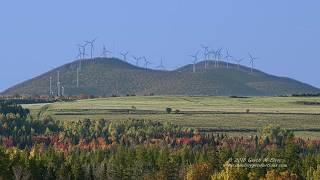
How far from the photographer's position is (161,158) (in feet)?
575

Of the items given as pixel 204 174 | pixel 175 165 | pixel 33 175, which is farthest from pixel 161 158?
pixel 33 175

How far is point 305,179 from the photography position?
155500 millimetres

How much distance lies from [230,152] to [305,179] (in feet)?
84.8

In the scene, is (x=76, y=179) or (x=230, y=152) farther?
(x=230, y=152)

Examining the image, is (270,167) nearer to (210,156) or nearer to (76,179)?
(210,156)

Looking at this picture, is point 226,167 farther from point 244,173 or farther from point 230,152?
point 230,152

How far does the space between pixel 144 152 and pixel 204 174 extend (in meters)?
26.0

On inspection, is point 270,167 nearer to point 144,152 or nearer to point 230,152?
Result: point 230,152

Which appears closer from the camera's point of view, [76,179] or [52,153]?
[76,179]

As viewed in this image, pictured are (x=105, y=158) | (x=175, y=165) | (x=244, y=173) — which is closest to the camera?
(x=244, y=173)

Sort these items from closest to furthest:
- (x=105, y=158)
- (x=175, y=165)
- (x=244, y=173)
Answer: (x=244, y=173) → (x=175, y=165) → (x=105, y=158)

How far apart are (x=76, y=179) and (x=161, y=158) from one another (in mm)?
24633

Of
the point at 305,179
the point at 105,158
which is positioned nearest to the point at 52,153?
the point at 105,158

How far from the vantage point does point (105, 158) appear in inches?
7180
